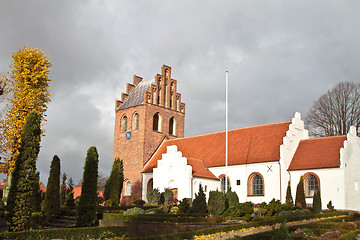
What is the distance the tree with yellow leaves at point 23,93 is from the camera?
22.5m

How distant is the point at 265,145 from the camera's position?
32469mm

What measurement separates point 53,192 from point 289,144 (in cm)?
1918

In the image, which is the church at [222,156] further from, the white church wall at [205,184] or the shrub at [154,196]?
the shrub at [154,196]

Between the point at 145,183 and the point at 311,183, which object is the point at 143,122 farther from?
the point at 311,183

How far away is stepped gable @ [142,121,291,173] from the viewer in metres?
31.8

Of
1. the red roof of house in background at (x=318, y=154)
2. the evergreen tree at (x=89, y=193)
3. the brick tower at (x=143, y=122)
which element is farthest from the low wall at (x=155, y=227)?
the brick tower at (x=143, y=122)

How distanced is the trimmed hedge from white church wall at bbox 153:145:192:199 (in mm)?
15272

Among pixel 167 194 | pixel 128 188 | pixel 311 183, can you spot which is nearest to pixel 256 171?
pixel 311 183

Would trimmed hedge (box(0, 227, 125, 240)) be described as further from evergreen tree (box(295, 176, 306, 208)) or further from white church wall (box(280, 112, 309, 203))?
white church wall (box(280, 112, 309, 203))

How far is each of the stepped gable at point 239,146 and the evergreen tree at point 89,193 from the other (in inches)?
648

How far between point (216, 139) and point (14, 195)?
24.3m

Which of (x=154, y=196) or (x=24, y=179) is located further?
(x=154, y=196)

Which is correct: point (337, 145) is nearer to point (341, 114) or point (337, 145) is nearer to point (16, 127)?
point (341, 114)

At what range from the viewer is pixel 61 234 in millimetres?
14242
